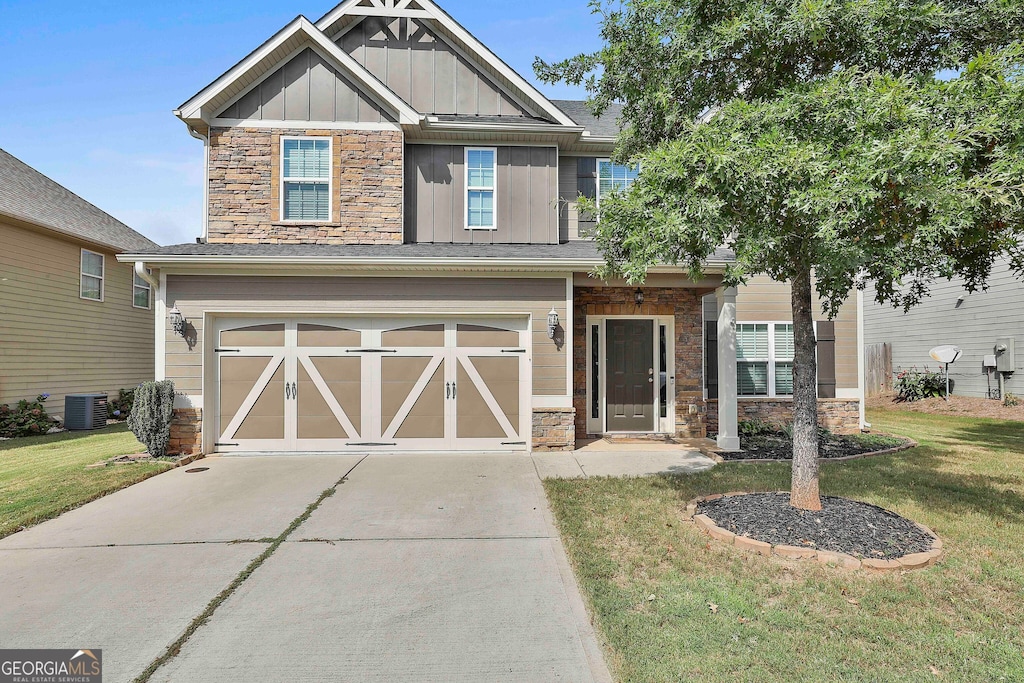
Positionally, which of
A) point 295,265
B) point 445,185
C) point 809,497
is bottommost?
point 809,497

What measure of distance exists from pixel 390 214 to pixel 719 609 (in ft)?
25.6

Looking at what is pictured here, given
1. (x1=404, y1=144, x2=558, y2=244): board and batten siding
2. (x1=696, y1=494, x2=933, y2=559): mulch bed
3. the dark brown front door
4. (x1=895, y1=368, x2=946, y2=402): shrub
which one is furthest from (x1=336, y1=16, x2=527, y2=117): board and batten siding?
(x1=895, y1=368, x2=946, y2=402): shrub

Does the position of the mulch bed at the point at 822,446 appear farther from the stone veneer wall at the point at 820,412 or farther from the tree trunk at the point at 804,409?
the tree trunk at the point at 804,409

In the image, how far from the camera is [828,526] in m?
4.49

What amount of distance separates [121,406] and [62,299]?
3.04m

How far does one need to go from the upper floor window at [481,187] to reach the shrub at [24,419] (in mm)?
10389

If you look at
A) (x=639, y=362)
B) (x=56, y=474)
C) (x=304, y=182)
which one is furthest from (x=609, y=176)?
(x=56, y=474)

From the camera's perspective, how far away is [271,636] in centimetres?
309

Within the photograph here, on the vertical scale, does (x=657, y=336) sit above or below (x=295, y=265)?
below

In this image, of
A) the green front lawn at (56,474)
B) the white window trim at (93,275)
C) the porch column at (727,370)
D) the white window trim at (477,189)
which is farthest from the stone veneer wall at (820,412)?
the white window trim at (93,275)

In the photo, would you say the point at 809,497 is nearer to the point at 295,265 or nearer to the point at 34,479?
the point at 295,265

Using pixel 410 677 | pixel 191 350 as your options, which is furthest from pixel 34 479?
pixel 410 677

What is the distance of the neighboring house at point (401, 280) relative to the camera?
8234mm

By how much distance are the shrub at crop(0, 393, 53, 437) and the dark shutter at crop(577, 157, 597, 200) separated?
12674mm
